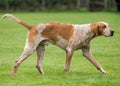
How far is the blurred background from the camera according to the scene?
53.3 meters

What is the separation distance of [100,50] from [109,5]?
35.0m

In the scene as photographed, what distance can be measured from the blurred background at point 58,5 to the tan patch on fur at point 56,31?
3663 centimetres

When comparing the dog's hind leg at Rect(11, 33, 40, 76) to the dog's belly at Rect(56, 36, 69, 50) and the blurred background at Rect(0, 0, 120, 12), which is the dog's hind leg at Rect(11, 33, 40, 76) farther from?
the blurred background at Rect(0, 0, 120, 12)

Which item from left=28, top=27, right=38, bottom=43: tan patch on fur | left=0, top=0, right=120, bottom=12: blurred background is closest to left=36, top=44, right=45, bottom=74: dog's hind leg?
left=28, top=27, right=38, bottom=43: tan patch on fur

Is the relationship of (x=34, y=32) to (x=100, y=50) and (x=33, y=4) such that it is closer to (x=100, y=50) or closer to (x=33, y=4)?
(x=100, y=50)

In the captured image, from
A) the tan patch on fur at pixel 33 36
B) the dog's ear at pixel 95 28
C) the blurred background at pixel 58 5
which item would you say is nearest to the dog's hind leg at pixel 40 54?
the tan patch on fur at pixel 33 36

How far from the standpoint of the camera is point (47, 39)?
1485 centimetres

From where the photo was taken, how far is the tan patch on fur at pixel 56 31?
1481cm

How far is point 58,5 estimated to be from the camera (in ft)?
180

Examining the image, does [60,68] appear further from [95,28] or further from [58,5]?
[58,5]

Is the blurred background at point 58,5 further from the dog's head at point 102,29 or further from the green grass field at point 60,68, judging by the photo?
the dog's head at point 102,29

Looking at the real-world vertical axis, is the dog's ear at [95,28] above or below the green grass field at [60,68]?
above

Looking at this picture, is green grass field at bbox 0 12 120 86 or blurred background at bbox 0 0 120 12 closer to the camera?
green grass field at bbox 0 12 120 86

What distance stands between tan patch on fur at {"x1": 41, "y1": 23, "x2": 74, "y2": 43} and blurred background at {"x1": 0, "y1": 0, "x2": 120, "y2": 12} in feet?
120
